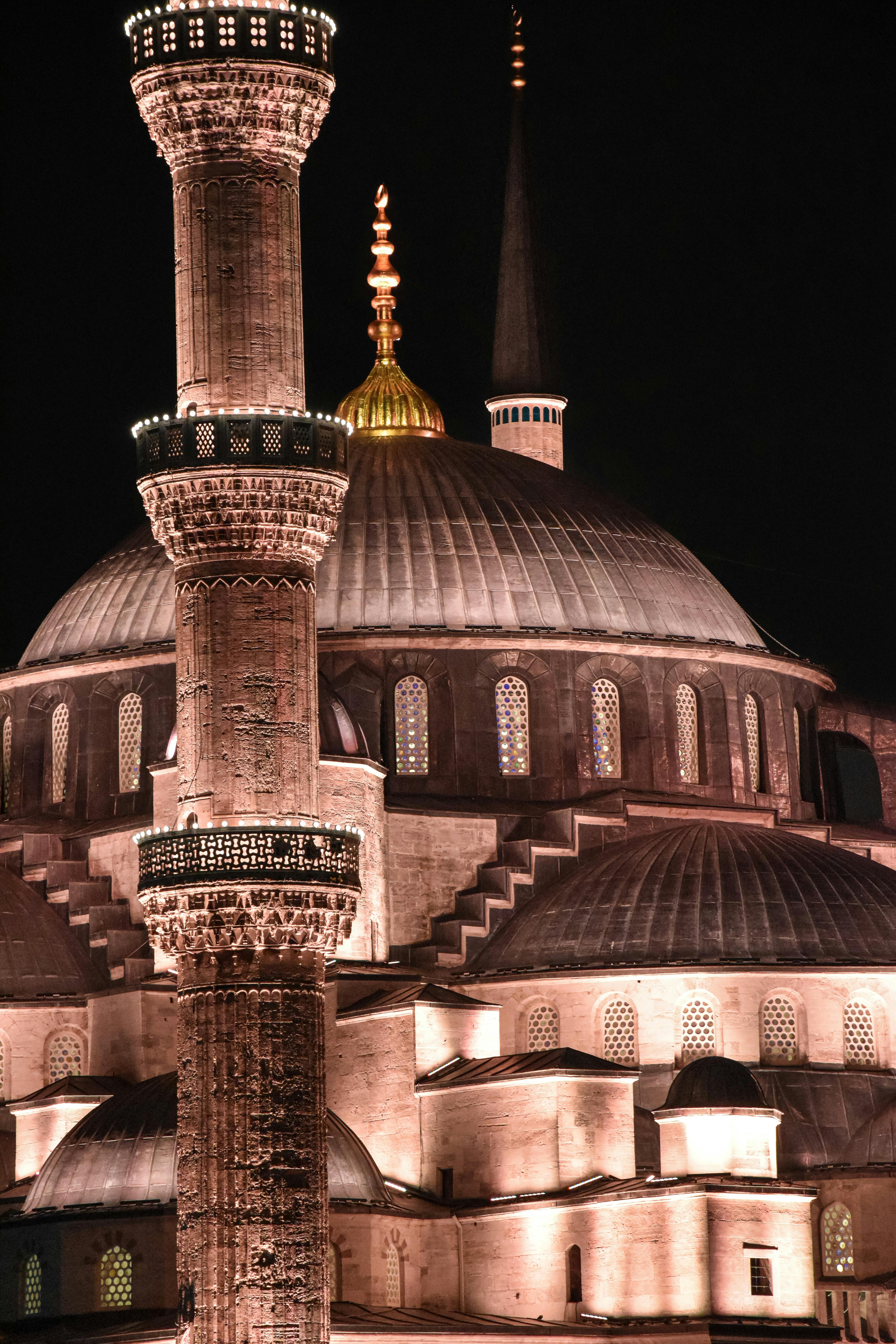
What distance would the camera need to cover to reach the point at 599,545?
5241cm

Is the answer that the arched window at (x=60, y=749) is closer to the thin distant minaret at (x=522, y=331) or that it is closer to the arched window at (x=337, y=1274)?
the thin distant minaret at (x=522, y=331)

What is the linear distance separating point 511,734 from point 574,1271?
10.0 meters

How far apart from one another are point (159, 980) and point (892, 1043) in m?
9.11

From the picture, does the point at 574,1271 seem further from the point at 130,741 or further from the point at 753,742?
the point at 753,742

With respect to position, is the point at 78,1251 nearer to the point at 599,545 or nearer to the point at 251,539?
the point at 251,539

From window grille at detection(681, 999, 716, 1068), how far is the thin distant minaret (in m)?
14.9

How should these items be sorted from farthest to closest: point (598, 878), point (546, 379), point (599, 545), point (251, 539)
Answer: point (546, 379) → point (599, 545) → point (598, 878) → point (251, 539)

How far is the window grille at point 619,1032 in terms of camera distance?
45.5 metres

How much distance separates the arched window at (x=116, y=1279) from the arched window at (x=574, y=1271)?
16.2 feet

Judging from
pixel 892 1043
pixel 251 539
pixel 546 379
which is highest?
pixel 546 379

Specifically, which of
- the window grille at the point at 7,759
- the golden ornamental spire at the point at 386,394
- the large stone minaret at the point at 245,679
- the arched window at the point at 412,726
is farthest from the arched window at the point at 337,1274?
the golden ornamental spire at the point at 386,394

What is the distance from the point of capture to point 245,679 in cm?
3484

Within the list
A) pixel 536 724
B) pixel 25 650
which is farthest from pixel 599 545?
pixel 25 650

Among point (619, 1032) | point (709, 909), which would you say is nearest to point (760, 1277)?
point (619, 1032)
